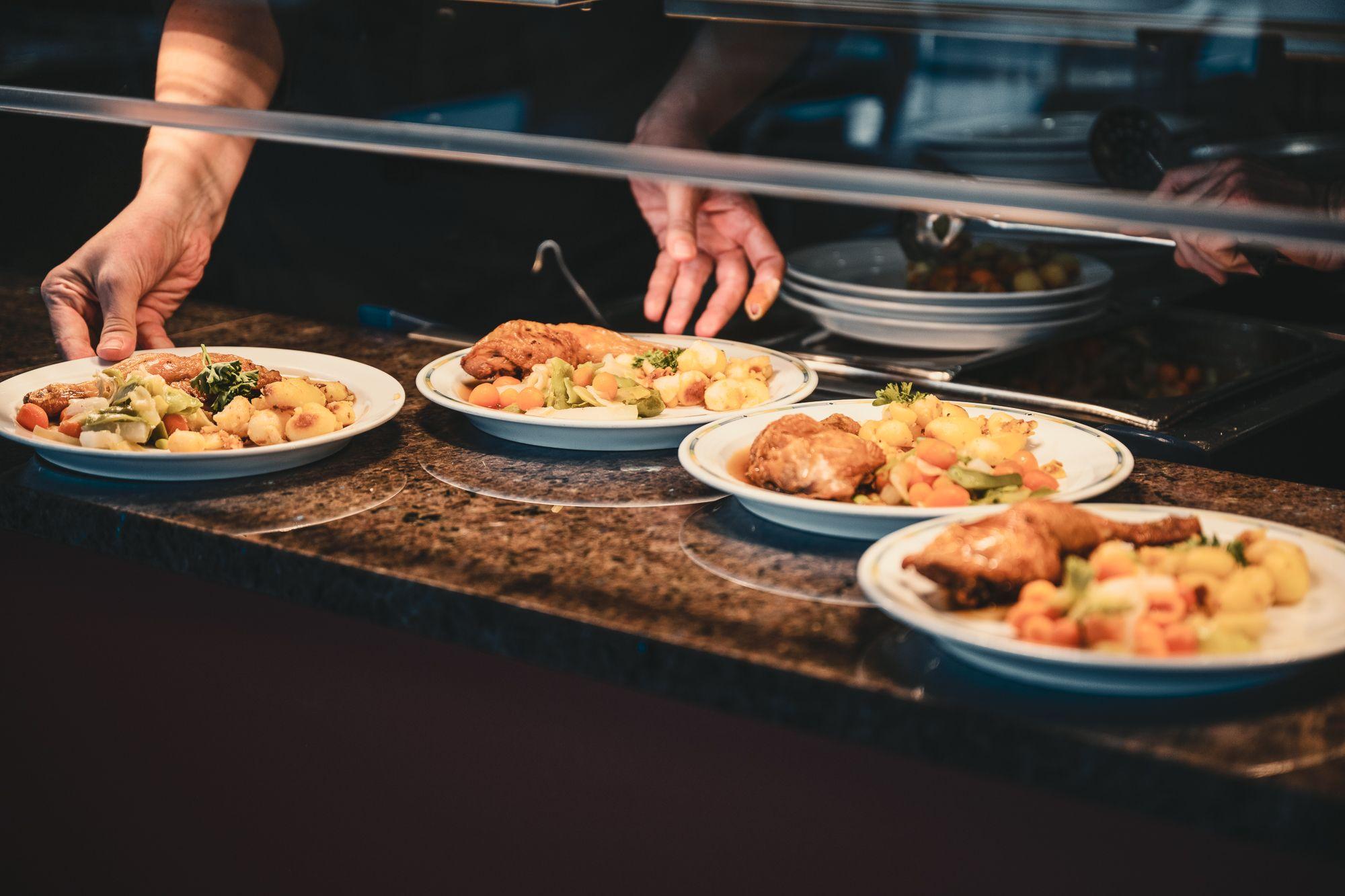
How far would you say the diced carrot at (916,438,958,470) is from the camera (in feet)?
3.76

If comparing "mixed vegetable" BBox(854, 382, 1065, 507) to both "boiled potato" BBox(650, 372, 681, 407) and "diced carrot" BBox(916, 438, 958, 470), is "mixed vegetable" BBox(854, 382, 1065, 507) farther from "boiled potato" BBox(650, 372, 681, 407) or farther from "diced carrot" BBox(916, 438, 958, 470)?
"boiled potato" BBox(650, 372, 681, 407)

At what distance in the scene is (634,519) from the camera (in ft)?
3.93

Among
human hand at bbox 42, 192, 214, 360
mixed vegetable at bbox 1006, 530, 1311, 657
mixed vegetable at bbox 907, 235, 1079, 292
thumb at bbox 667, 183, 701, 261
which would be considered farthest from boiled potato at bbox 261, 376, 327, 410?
mixed vegetable at bbox 907, 235, 1079, 292

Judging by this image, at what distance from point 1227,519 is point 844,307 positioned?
91 centimetres

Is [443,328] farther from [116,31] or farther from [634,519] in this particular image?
[116,31]

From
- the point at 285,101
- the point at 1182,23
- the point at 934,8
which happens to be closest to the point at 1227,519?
the point at 934,8

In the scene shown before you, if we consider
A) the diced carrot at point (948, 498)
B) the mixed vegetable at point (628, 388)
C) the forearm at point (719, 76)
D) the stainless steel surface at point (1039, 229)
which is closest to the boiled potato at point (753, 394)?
the mixed vegetable at point (628, 388)

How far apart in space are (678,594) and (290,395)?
525 mm

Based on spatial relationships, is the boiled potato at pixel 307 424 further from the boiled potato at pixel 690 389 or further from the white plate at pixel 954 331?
the white plate at pixel 954 331

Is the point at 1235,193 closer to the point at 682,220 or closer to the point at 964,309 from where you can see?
the point at 964,309

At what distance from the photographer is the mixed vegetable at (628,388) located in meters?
1.36

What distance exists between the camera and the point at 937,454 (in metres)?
1.15

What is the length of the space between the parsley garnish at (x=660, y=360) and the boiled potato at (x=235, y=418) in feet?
1.42

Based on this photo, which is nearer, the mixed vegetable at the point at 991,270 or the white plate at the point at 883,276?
the white plate at the point at 883,276
